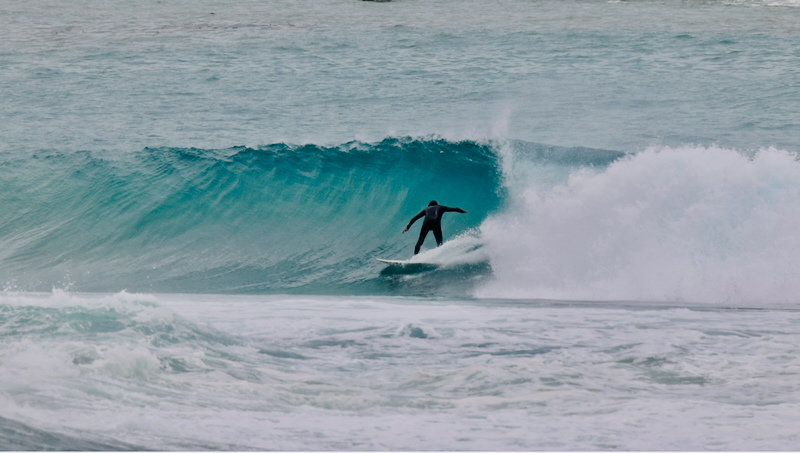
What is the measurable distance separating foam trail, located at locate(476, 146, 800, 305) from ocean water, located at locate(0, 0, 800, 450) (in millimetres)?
43

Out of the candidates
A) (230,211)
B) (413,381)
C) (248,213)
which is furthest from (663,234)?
(230,211)

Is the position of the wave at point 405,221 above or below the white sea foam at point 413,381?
above

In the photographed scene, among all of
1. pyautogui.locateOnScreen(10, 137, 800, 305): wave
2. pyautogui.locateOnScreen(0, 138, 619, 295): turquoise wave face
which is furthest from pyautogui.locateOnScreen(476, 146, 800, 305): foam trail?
pyautogui.locateOnScreen(0, 138, 619, 295): turquoise wave face

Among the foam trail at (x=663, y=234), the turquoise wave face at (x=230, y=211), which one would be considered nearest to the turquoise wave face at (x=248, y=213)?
the turquoise wave face at (x=230, y=211)

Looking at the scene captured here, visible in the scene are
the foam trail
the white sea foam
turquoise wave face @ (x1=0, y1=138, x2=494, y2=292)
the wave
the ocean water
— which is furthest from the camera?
turquoise wave face @ (x1=0, y1=138, x2=494, y2=292)

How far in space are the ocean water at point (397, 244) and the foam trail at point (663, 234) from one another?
43 millimetres

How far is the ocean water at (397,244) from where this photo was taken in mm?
4801

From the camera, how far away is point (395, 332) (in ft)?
21.9

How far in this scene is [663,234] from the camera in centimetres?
961

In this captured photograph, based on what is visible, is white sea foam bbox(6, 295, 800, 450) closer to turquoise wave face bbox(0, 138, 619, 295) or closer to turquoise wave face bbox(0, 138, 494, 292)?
turquoise wave face bbox(0, 138, 619, 295)

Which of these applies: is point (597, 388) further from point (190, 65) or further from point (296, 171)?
point (190, 65)

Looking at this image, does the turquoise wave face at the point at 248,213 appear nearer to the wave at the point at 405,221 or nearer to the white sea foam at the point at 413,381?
the wave at the point at 405,221

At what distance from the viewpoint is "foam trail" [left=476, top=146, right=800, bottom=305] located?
887 cm

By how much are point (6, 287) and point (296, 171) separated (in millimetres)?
5372
